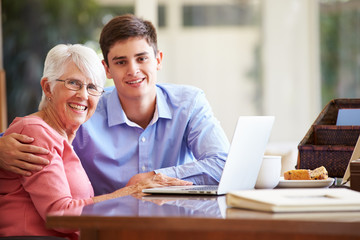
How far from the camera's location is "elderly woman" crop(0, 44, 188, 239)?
1.58 m

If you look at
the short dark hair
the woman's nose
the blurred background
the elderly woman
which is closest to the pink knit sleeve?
the elderly woman

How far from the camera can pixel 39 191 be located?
1.57 m

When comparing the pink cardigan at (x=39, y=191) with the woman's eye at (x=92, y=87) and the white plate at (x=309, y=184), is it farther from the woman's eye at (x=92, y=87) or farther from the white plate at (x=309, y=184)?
the white plate at (x=309, y=184)

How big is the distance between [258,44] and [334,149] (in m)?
3.60

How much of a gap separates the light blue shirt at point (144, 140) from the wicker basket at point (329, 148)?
361 millimetres

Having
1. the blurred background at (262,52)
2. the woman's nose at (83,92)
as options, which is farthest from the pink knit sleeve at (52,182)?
the blurred background at (262,52)

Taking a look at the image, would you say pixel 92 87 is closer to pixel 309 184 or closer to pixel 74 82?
pixel 74 82

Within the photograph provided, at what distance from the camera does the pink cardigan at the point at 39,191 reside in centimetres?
156

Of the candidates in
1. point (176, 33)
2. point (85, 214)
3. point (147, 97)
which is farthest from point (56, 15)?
point (85, 214)

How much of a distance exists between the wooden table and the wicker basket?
2.87ft

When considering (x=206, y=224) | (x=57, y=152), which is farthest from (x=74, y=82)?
(x=206, y=224)

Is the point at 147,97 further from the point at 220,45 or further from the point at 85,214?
the point at 220,45

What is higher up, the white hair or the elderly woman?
the white hair

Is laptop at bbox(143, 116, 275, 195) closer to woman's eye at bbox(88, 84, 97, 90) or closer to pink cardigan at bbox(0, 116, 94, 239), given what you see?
pink cardigan at bbox(0, 116, 94, 239)
